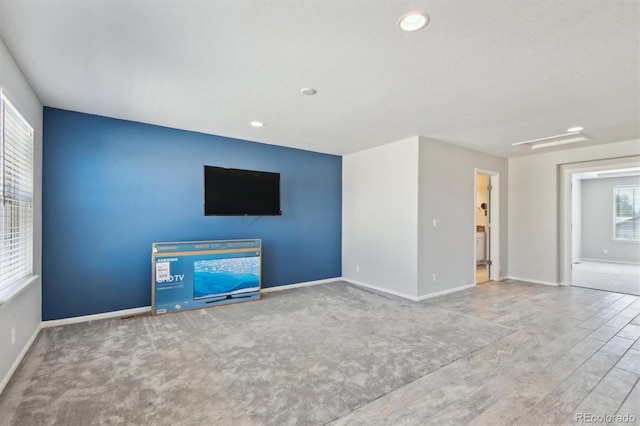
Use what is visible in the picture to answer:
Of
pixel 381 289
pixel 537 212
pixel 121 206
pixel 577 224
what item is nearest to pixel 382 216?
pixel 381 289

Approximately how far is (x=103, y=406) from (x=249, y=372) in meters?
0.97

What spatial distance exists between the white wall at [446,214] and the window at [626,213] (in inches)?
215

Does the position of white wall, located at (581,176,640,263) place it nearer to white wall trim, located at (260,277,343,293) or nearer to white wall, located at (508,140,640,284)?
white wall, located at (508,140,640,284)

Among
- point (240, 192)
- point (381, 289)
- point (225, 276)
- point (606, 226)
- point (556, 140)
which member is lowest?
point (381, 289)

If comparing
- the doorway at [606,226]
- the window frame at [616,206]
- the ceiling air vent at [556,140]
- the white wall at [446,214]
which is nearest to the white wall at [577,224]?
the doorway at [606,226]

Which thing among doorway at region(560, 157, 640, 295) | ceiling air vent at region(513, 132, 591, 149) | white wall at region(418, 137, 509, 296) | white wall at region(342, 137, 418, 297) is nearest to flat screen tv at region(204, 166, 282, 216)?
white wall at region(342, 137, 418, 297)

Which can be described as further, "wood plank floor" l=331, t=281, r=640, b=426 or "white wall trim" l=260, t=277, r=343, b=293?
"white wall trim" l=260, t=277, r=343, b=293

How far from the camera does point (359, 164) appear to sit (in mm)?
5766

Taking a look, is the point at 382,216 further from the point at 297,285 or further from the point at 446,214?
the point at 297,285

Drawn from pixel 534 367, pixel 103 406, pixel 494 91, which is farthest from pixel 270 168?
pixel 534 367

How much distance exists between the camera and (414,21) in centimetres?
192

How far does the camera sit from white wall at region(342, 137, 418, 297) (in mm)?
4734

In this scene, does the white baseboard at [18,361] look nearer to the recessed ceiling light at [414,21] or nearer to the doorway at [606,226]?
the recessed ceiling light at [414,21]

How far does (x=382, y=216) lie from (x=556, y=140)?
2.97 meters
